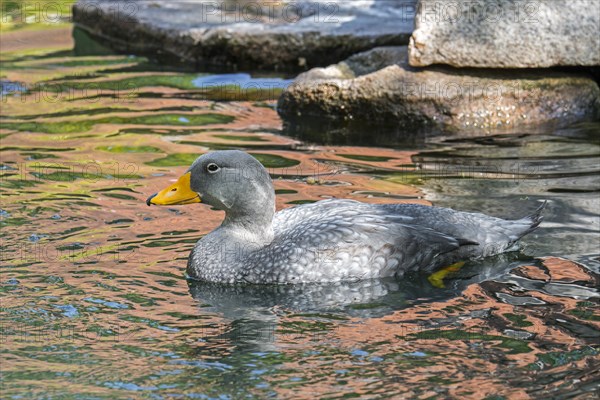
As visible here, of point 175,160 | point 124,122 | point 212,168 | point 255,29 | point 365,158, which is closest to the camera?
point 212,168

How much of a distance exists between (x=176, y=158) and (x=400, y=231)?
138 inches

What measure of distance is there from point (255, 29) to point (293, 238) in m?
7.05

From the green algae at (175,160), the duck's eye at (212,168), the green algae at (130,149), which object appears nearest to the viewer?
the duck's eye at (212,168)

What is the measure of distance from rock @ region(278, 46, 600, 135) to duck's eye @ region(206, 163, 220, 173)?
4.27 meters

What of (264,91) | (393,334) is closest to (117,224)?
(393,334)

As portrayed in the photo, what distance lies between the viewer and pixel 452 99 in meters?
11.4

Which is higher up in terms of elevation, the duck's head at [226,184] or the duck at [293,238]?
the duck's head at [226,184]

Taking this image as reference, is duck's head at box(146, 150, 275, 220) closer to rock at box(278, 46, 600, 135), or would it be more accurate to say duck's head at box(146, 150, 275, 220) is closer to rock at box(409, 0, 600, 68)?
rock at box(278, 46, 600, 135)

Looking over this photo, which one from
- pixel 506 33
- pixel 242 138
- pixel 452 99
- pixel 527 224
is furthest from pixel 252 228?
pixel 506 33

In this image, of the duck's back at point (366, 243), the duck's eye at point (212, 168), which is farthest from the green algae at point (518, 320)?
the duck's eye at point (212, 168)

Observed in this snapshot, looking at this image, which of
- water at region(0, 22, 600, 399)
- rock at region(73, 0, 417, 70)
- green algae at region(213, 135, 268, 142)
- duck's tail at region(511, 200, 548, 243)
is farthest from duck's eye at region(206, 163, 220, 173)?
rock at region(73, 0, 417, 70)

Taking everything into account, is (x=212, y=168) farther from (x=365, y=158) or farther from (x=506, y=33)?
(x=506, y=33)

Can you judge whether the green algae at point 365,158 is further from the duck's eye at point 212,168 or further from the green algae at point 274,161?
the duck's eye at point 212,168

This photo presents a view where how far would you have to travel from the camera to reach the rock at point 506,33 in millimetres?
11383
